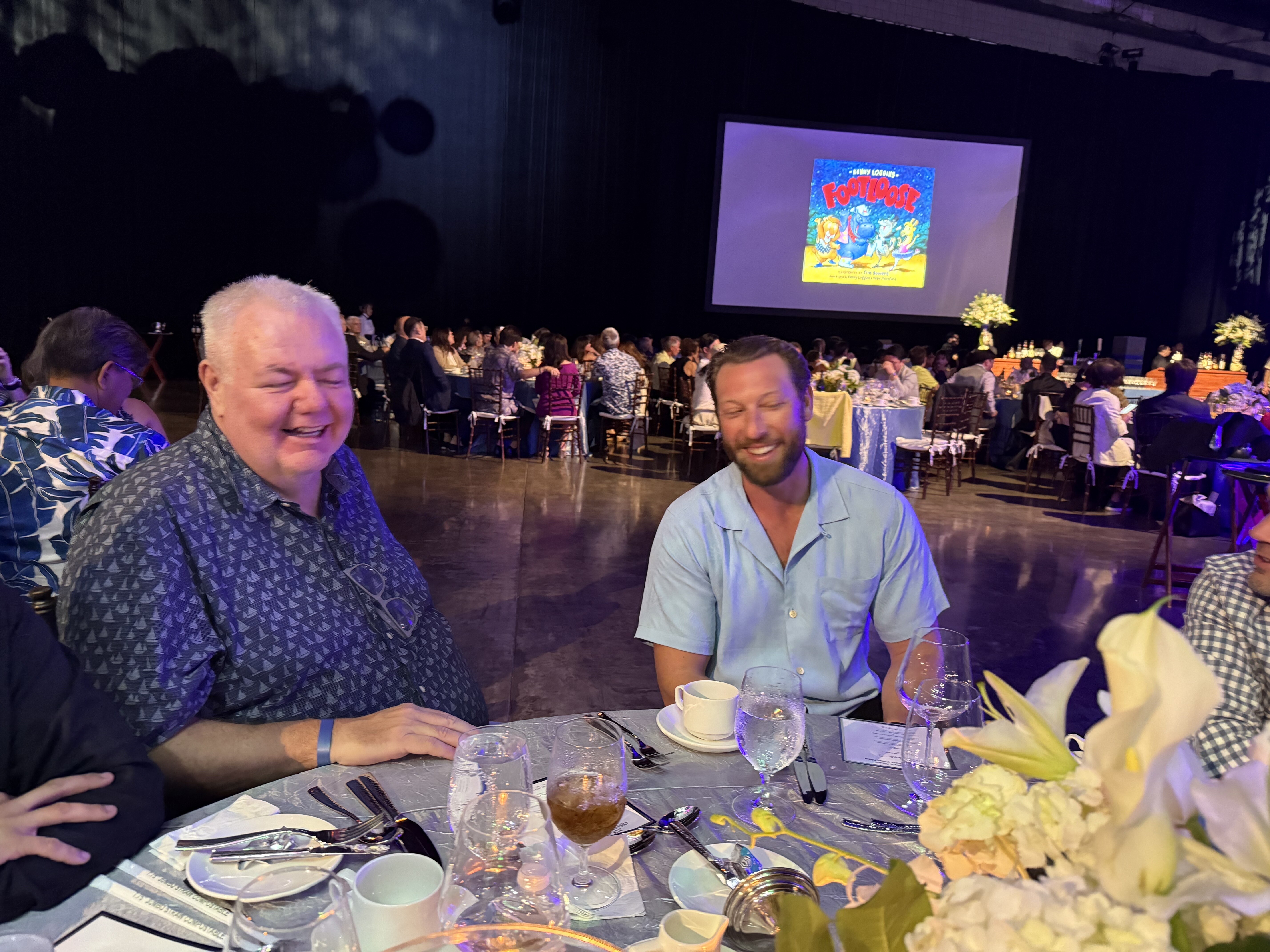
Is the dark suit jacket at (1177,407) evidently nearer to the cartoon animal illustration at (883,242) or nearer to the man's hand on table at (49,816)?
the cartoon animal illustration at (883,242)

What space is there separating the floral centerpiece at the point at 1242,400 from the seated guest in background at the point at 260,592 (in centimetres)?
673

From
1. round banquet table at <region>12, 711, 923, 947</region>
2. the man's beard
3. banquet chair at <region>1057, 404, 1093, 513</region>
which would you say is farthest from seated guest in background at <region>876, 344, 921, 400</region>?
round banquet table at <region>12, 711, 923, 947</region>

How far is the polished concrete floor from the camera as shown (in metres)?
3.86

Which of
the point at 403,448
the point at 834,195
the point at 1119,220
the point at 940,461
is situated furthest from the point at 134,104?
the point at 1119,220

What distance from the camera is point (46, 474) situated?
2439mm

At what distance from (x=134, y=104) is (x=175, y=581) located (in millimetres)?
13231

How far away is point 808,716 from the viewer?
1578mm

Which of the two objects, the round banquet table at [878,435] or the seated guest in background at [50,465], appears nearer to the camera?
the seated guest in background at [50,465]

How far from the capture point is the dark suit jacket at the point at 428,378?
8.66 metres

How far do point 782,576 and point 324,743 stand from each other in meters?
1.03

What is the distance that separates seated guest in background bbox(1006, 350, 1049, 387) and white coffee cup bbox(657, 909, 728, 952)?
948 centimetres

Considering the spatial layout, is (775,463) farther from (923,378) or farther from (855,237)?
(855,237)

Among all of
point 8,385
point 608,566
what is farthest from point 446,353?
point 8,385

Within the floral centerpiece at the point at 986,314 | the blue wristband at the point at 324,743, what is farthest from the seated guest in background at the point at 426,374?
the blue wristband at the point at 324,743
